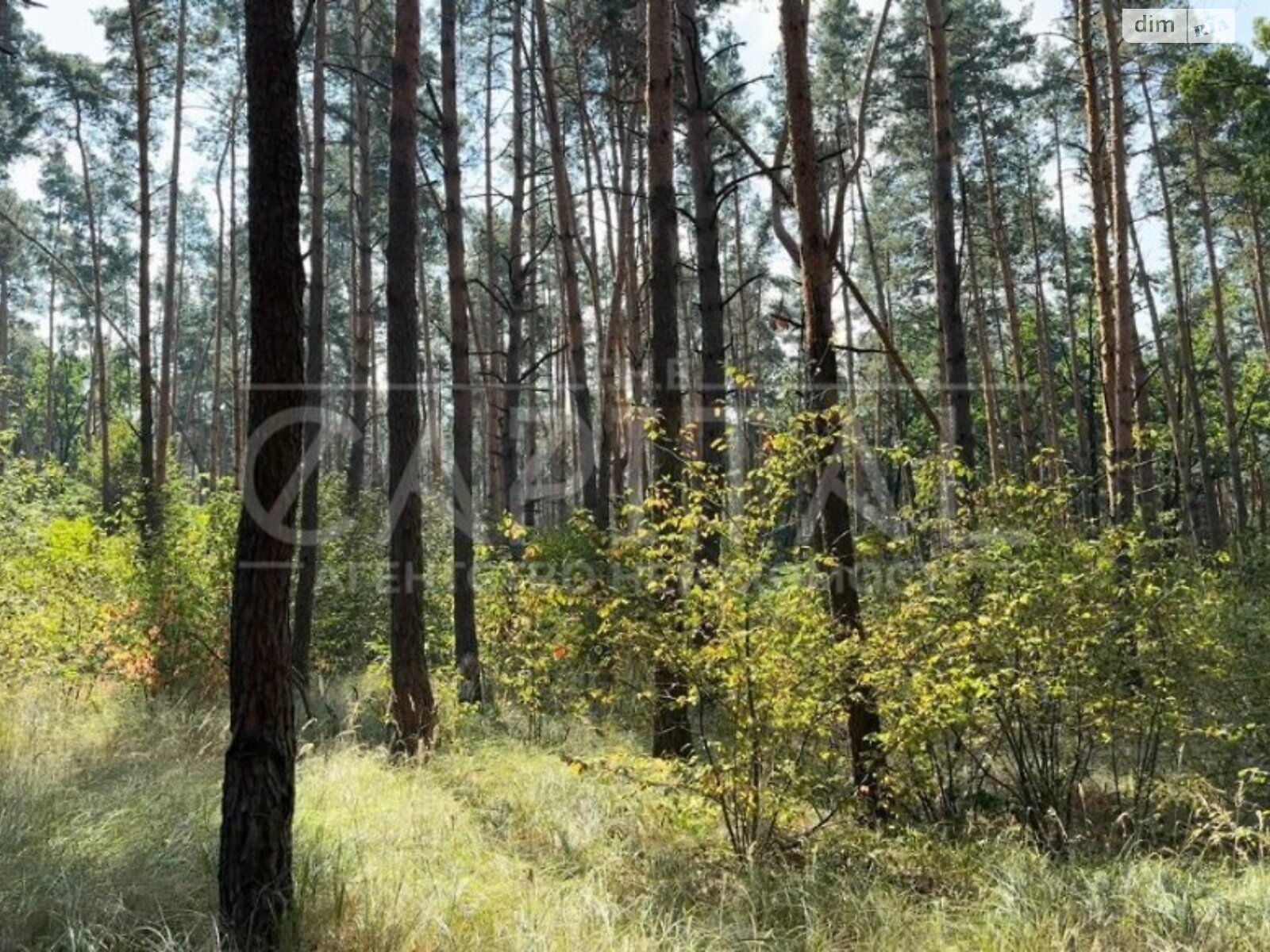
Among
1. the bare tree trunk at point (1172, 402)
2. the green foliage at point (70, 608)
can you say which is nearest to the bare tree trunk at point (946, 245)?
the green foliage at point (70, 608)

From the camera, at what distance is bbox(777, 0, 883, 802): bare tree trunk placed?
196 inches

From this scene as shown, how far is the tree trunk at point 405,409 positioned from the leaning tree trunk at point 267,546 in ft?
12.5

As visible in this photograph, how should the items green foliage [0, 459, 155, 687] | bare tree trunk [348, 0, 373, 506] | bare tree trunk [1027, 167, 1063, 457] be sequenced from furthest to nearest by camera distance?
1. bare tree trunk [1027, 167, 1063, 457]
2. bare tree trunk [348, 0, 373, 506]
3. green foliage [0, 459, 155, 687]

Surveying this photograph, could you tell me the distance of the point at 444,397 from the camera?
39219mm

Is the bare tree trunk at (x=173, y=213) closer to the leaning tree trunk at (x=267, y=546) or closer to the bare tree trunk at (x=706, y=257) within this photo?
the bare tree trunk at (x=706, y=257)

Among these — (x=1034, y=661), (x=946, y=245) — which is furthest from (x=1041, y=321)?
(x=1034, y=661)

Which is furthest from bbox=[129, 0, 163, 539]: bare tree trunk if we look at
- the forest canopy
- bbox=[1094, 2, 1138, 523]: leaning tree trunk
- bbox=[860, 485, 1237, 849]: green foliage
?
bbox=[1094, 2, 1138, 523]: leaning tree trunk

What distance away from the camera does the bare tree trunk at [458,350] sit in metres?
8.62

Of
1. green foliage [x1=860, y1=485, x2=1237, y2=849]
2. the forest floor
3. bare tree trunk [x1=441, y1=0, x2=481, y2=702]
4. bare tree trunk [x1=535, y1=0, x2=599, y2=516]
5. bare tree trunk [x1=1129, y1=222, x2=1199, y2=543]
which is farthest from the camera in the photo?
bare tree trunk [x1=1129, y1=222, x2=1199, y2=543]

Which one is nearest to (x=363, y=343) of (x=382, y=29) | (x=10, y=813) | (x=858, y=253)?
(x=382, y=29)

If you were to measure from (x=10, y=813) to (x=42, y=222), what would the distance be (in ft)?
110

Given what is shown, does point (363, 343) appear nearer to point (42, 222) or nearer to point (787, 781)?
point (787, 781)

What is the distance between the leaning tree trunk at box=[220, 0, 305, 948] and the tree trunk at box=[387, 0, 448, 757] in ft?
12.5

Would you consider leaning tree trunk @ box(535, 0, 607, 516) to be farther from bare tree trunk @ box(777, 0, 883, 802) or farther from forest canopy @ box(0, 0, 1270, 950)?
bare tree trunk @ box(777, 0, 883, 802)
